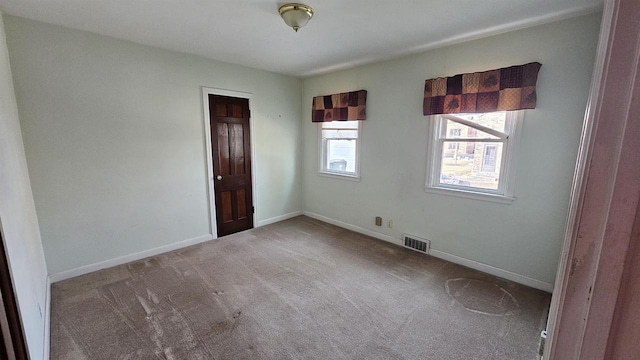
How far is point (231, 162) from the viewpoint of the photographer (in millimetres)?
3773

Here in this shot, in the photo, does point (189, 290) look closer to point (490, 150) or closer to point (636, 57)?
point (636, 57)

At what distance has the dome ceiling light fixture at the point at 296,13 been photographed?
198 cm

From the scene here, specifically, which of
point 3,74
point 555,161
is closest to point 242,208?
point 3,74

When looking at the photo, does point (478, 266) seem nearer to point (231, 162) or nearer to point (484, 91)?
point (484, 91)

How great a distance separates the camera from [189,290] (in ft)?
8.04

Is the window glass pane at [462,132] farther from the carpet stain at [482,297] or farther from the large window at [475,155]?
the carpet stain at [482,297]

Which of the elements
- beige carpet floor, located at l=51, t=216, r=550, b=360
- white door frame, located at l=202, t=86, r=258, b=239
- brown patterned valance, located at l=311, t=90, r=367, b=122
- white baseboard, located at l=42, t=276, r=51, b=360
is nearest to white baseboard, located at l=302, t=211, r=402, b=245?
beige carpet floor, located at l=51, t=216, r=550, b=360

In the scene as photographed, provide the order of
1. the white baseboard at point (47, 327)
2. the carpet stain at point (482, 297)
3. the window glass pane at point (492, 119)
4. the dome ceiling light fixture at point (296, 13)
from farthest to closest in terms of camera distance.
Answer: the window glass pane at point (492, 119) < the carpet stain at point (482, 297) < the dome ceiling light fixture at point (296, 13) < the white baseboard at point (47, 327)

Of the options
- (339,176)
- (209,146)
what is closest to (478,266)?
(339,176)

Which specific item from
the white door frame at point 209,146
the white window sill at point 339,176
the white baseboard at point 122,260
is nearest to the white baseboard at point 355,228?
the white window sill at point 339,176

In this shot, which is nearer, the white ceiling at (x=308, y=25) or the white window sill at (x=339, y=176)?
the white ceiling at (x=308, y=25)

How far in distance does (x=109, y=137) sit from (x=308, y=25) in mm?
2397

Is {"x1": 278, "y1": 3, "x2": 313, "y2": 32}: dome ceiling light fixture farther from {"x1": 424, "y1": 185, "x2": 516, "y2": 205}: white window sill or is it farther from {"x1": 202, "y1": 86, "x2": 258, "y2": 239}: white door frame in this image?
{"x1": 424, "y1": 185, "x2": 516, "y2": 205}: white window sill

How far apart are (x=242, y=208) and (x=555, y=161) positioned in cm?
378
